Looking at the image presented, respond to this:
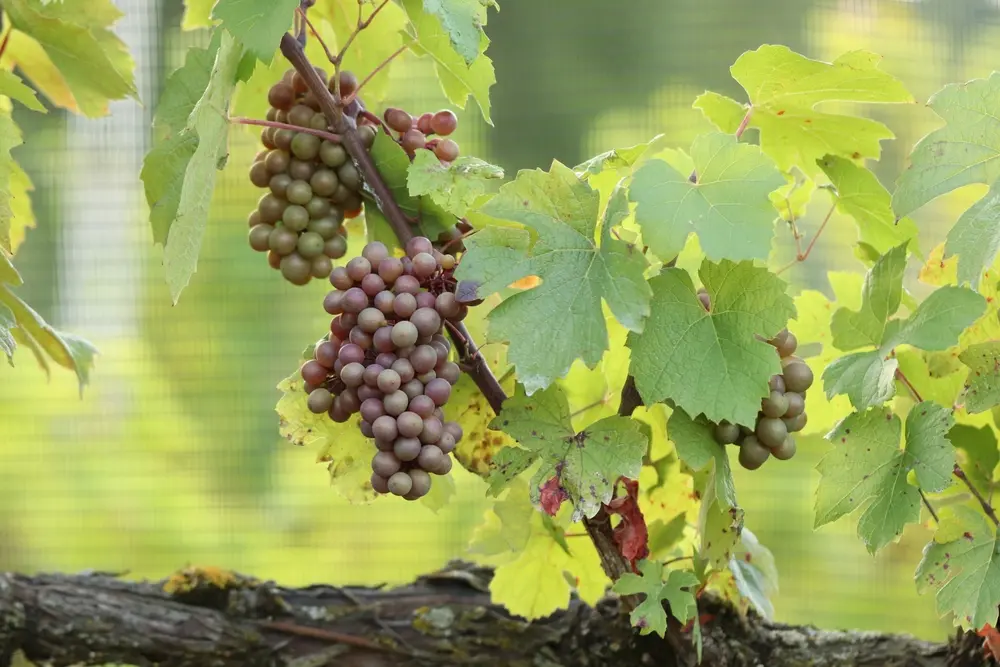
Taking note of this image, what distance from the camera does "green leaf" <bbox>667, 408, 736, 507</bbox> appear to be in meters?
0.55

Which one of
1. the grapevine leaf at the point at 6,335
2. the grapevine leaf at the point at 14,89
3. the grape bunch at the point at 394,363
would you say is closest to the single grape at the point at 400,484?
the grape bunch at the point at 394,363

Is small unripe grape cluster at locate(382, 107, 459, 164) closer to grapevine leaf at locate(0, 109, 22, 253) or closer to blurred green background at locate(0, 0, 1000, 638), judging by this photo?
grapevine leaf at locate(0, 109, 22, 253)

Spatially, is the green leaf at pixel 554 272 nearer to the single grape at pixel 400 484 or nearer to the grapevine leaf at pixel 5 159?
the single grape at pixel 400 484

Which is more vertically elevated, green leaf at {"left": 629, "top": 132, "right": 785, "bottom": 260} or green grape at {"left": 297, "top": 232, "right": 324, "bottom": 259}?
green leaf at {"left": 629, "top": 132, "right": 785, "bottom": 260}

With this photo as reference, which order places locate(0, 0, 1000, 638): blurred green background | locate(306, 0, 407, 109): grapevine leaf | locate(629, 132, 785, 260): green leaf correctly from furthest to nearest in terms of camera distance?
locate(0, 0, 1000, 638): blurred green background → locate(306, 0, 407, 109): grapevine leaf → locate(629, 132, 785, 260): green leaf

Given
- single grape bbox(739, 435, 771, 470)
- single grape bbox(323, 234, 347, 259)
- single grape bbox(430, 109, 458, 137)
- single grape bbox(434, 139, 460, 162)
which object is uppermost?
single grape bbox(430, 109, 458, 137)

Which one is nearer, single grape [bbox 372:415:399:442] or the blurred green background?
single grape [bbox 372:415:399:442]

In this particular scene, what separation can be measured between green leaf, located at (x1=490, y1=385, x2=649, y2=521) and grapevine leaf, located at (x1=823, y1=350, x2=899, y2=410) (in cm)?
12

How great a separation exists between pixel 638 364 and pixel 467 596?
37 centimetres

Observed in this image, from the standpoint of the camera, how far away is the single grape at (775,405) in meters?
0.55

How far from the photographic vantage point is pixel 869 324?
2.01ft

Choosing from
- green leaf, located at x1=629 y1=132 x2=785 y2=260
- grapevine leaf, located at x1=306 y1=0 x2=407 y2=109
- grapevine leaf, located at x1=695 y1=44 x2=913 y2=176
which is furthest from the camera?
grapevine leaf, located at x1=306 y1=0 x2=407 y2=109

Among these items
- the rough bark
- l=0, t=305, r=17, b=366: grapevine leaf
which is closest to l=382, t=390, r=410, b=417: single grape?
l=0, t=305, r=17, b=366: grapevine leaf

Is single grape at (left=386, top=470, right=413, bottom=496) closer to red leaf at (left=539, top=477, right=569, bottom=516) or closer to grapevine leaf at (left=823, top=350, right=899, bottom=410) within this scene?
red leaf at (left=539, top=477, right=569, bottom=516)
